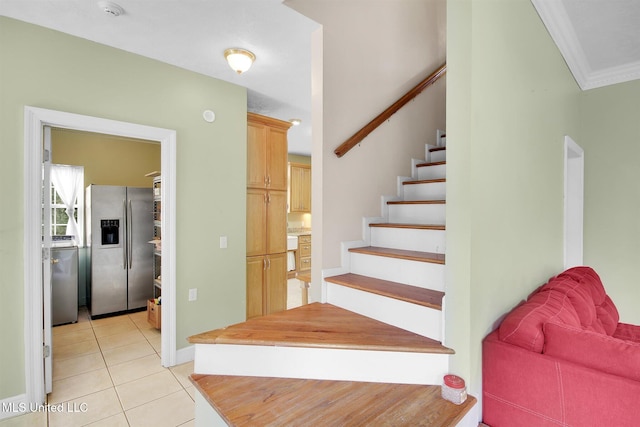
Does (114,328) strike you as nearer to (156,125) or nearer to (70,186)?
(70,186)

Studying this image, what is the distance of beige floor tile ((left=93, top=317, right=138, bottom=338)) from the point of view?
3.54 m

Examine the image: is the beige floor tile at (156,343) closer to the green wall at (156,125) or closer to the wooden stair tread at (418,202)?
the green wall at (156,125)

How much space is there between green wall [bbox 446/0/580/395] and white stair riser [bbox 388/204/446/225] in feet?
1.70

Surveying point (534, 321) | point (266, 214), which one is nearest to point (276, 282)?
point (266, 214)

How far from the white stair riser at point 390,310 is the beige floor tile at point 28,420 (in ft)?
7.05

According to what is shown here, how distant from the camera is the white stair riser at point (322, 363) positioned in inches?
55.8

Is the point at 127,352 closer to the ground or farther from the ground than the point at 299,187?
closer to the ground

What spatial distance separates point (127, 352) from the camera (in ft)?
10.0

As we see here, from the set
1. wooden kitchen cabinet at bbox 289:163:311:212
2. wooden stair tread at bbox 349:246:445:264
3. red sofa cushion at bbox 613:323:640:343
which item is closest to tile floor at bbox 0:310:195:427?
wooden stair tread at bbox 349:246:445:264

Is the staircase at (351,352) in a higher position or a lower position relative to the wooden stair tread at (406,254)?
lower

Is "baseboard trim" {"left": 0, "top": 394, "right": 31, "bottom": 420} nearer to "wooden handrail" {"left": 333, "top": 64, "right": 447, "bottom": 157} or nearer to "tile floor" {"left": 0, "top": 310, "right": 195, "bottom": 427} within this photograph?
"tile floor" {"left": 0, "top": 310, "right": 195, "bottom": 427}

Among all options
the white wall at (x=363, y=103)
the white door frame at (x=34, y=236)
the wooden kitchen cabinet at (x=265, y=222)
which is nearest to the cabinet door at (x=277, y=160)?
the wooden kitchen cabinet at (x=265, y=222)

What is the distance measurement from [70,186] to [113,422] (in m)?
3.90

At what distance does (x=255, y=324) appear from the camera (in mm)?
1702
